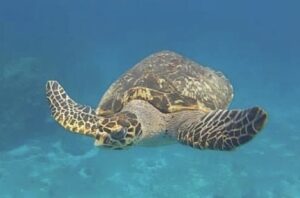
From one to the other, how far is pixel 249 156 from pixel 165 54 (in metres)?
20.0

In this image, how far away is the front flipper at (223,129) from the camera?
6.22m

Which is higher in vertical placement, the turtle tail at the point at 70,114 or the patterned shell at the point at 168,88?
the patterned shell at the point at 168,88

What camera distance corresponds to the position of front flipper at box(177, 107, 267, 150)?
20.4 ft

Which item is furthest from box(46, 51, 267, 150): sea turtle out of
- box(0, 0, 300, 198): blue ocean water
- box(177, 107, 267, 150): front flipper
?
box(0, 0, 300, 198): blue ocean water

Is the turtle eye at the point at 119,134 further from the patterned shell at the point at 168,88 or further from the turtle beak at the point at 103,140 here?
the patterned shell at the point at 168,88

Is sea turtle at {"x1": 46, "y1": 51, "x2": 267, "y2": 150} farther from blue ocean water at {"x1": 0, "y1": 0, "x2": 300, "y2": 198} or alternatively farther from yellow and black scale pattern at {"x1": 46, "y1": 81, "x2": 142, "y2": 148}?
blue ocean water at {"x1": 0, "y1": 0, "x2": 300, "y2": 198}

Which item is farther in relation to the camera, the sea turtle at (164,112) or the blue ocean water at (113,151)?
the blue ocean water at (113,151)

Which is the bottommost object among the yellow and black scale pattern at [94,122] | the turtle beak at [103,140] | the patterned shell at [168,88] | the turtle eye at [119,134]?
the turtle beak at [103,140]

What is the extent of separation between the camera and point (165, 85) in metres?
8.72

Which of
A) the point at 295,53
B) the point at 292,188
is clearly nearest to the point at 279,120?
the point at 292,188

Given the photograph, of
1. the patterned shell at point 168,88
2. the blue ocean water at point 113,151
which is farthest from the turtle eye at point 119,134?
the blue ocean water at point 113,151

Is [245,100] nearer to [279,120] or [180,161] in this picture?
[279,120]

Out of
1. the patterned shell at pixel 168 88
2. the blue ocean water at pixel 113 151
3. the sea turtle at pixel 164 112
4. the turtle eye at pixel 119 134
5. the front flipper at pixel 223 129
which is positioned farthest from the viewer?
the blue ocean water at pixel 113 151

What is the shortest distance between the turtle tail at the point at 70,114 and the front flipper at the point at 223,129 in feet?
4.52
